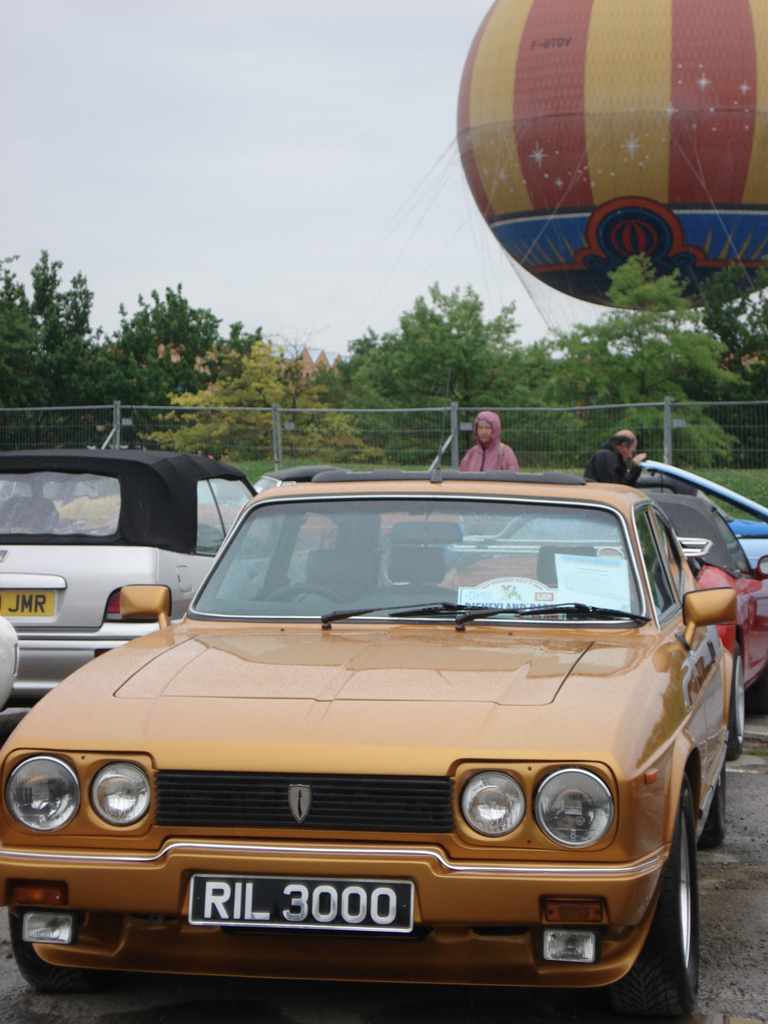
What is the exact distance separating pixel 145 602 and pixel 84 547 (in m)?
2.88

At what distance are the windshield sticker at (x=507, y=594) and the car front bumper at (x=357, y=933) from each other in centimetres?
123

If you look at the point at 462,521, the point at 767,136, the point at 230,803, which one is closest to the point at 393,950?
the point at 230,803

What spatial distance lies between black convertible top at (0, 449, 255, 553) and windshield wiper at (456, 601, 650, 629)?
3.61 m

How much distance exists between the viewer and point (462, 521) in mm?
4551

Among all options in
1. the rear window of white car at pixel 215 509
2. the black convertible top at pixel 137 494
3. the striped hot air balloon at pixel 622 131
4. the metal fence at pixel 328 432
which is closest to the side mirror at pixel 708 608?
the black convertible top at pixel 137 494

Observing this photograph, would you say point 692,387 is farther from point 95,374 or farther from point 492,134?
point 95,374

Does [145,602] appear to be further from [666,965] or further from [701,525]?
[701,525]

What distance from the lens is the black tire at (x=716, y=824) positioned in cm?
531

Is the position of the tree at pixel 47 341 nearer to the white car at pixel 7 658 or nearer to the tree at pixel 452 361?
the tree at pixel 452 361

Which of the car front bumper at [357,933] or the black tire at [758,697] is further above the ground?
the car front bumper at [357,933]

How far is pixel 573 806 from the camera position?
3051mm

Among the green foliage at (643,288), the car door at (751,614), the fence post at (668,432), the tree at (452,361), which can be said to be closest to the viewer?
the car door at (751,614)

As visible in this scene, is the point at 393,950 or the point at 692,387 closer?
the point at 393,950

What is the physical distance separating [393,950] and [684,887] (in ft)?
3.13
